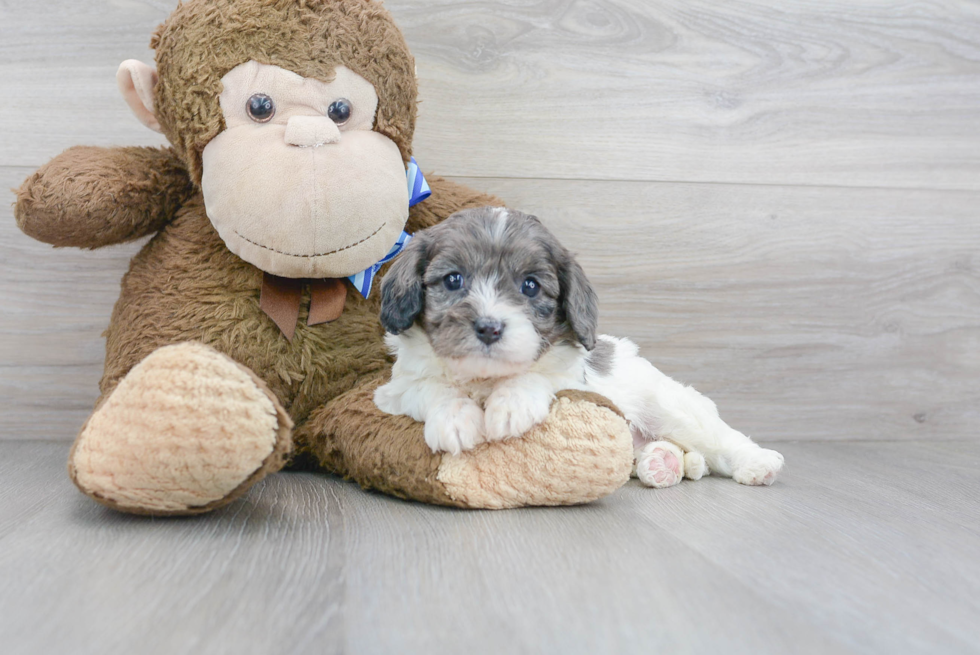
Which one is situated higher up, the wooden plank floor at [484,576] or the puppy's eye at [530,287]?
the puppy's eye at [530,287]

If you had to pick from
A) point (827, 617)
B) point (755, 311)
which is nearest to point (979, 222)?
point (755, 311)

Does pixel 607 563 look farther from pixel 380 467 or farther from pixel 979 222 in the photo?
pixel 979 222

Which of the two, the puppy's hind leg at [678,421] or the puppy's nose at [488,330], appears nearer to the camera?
the puppy's nose at [488,330]

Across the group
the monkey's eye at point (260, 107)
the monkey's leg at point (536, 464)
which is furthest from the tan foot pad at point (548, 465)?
the monkey's eye at point (260, 107)

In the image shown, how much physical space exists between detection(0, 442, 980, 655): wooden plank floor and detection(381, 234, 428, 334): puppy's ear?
0.39 meters

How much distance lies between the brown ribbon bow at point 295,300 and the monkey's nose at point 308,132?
37cm

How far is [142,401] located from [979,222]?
2735 millimetres

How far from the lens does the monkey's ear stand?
183 centimetres

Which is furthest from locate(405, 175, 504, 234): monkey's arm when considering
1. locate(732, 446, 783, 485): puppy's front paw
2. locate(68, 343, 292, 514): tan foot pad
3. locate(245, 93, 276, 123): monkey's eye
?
locate(732, 446, 783, 485): puppy's front paw

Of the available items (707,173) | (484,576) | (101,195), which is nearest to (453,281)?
(484,576)

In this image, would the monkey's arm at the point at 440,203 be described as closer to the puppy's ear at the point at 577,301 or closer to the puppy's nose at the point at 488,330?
the puppy's ear at the point at 577,301

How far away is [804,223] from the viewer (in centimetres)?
260

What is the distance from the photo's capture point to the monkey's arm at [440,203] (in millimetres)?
2080

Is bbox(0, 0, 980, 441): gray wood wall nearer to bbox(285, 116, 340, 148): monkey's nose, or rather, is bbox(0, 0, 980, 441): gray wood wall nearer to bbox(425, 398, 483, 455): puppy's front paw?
bbox(285, 116, 340, 148): monkey's nose
